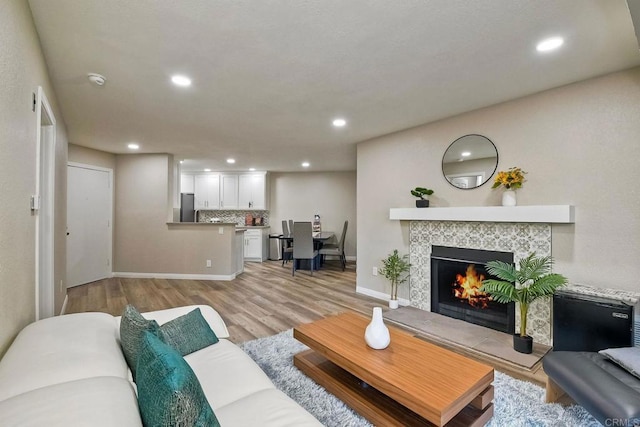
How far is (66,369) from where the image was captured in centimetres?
111

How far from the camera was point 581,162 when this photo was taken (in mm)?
2596

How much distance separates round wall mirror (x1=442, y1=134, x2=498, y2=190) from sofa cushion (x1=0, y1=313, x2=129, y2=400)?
345cm

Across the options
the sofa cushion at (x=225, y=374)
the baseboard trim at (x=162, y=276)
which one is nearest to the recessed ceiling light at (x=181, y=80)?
the sofa cushion at (x=225, y=374)

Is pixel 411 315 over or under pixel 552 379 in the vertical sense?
under

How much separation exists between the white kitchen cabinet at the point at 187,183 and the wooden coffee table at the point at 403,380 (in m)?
6.95

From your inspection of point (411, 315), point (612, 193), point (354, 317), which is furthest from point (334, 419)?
point (612, 193)

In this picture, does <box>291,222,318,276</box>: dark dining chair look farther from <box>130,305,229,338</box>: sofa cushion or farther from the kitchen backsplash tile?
<box>130,305,229,338</box>: sofa cushion

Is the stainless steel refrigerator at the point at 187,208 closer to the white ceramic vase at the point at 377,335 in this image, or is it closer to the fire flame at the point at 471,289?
the fire flame at the point at 471,289

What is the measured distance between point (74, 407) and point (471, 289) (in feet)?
11.6

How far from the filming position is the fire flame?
3.29m

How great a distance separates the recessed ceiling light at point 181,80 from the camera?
8.26 feet

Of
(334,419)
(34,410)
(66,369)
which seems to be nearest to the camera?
(34,410)

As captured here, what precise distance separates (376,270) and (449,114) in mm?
2320

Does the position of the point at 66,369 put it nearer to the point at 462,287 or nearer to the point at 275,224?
the point at 462,287
